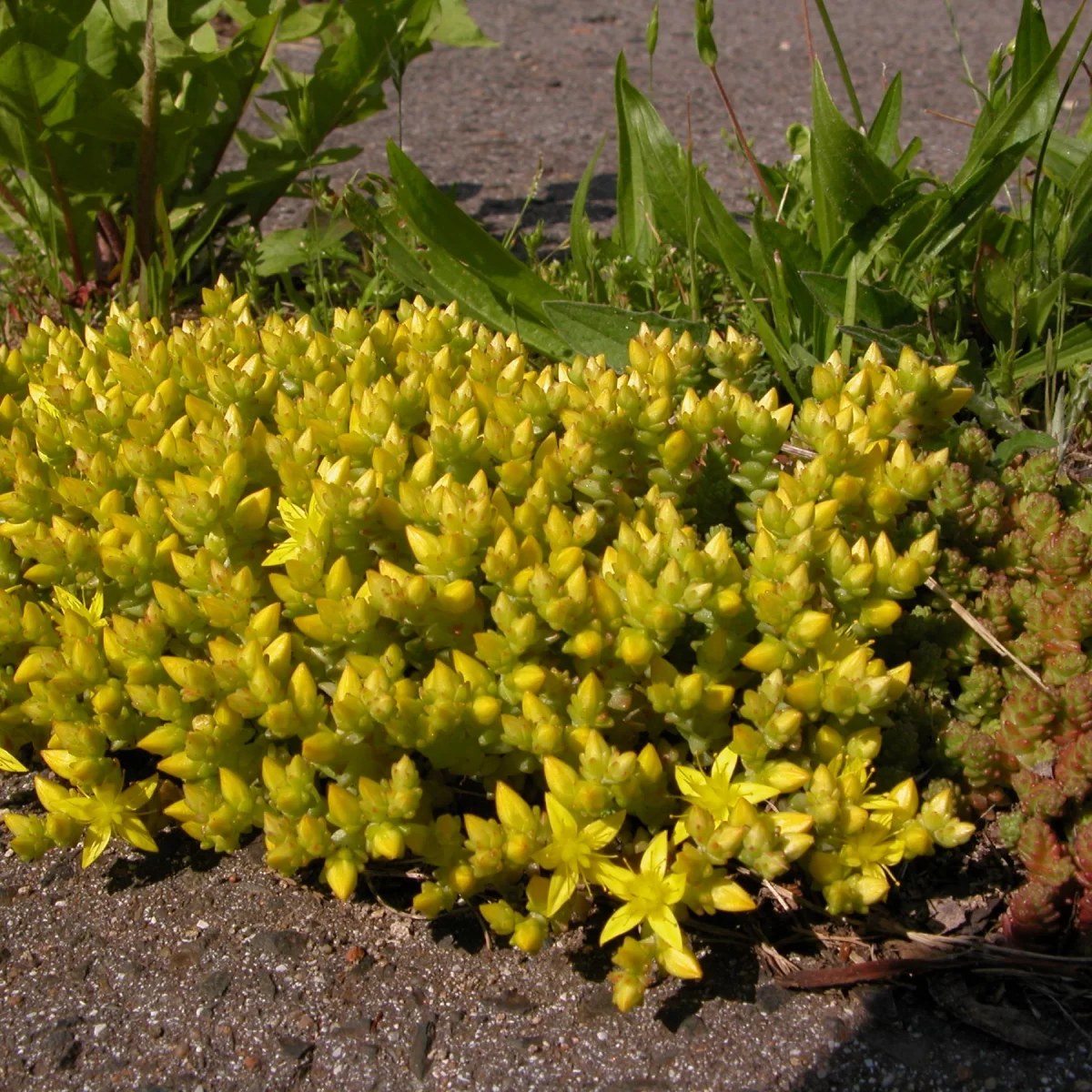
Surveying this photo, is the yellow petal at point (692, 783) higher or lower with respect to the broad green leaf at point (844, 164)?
lower

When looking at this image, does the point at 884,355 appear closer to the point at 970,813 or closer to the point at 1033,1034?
the point at 970,813

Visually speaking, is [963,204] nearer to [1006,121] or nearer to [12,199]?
[1006,121]

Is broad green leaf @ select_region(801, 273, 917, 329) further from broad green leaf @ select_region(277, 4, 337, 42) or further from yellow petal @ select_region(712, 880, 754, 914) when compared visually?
broad green leaf @ select_region(277, 4, 337, 42)

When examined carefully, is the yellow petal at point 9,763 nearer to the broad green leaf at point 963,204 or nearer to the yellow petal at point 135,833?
the yellow petal at point 135,833

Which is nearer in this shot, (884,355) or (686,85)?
(884,355)

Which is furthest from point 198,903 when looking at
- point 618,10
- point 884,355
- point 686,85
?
point 618,10

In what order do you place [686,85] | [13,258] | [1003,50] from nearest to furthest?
[1003,50], [13,258], [686,85]

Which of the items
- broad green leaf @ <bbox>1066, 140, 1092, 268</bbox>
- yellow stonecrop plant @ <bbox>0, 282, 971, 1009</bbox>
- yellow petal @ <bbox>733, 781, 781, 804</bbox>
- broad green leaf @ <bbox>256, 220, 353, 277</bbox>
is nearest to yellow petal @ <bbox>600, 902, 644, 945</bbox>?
yellow stonecrop plant @ <bbox>0, 282, 971, 1009</bbox>

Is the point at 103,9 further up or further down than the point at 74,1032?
further up

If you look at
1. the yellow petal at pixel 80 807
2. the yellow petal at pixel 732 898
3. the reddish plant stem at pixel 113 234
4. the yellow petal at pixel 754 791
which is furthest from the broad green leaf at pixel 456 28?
the yellow petal at pixel 732 898
